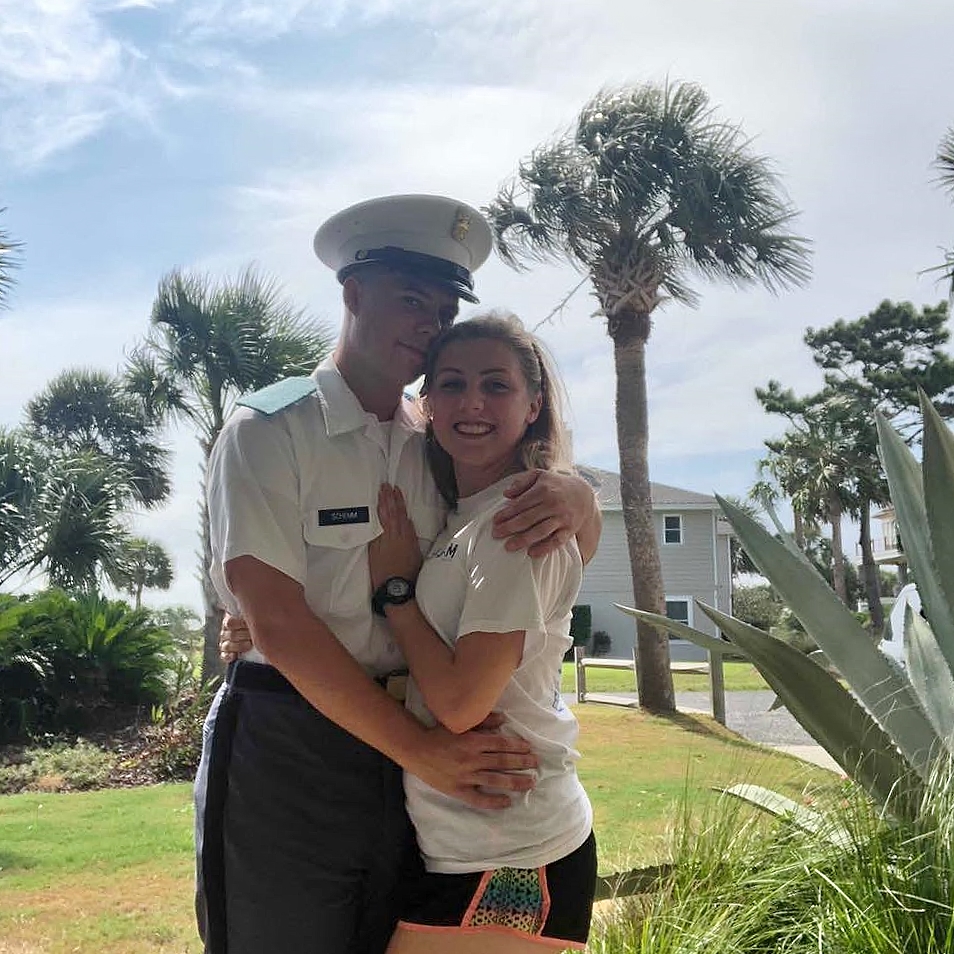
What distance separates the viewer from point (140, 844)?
5070 mm

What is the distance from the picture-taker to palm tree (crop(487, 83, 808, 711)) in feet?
37.5

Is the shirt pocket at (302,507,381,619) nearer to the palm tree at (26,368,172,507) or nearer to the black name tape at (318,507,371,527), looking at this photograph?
the black name tape at (318,507,371,527)

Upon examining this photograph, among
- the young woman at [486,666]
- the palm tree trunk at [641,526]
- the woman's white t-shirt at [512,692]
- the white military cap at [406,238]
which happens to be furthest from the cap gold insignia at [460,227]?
the palm tree trunk at [641,526]

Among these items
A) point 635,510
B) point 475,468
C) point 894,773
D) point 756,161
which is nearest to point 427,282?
point 475,468

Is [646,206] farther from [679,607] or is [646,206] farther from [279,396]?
[679,607]

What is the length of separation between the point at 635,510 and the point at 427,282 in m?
9.10

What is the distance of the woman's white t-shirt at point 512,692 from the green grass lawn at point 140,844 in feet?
4.00

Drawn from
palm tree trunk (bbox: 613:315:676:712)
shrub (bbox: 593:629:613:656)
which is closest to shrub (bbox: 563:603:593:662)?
palm tree trunk (bbox: 613:315:676:712)

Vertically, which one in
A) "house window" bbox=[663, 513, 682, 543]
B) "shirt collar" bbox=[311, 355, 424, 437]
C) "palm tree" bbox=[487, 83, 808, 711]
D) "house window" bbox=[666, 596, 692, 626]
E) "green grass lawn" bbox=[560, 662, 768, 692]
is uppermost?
"palm tree" bbox=[487, 83, 808, 711]

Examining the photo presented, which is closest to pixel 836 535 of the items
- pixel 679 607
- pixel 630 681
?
pixel 679 607

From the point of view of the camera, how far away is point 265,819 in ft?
5.20

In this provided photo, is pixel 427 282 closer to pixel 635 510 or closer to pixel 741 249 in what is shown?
pixel 635 510

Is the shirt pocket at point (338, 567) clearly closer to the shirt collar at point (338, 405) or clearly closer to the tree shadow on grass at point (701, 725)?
the shirt collar at point (338, 405)

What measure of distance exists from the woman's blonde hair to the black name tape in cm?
16
